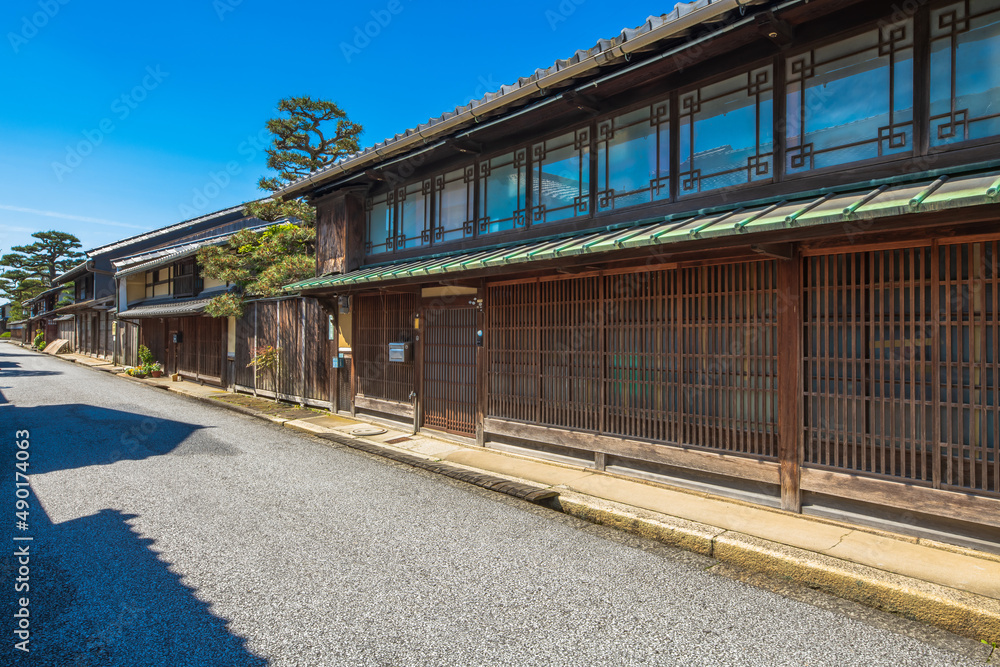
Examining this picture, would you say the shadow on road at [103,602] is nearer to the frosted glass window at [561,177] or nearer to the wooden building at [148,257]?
the frosted glass window at [561,177]

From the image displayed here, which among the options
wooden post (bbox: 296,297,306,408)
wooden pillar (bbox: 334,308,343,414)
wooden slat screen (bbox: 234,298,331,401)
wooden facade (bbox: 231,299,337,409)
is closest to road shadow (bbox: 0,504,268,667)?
wooden pillar (bbox: 334,308,343,414)

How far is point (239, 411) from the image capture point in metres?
14.6

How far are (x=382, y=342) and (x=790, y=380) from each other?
28.9 ft

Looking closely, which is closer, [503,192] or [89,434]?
[503,192]

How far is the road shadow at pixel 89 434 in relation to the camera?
8500 mm

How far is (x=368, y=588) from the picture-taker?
4262 mm

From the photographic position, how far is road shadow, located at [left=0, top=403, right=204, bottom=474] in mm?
8500

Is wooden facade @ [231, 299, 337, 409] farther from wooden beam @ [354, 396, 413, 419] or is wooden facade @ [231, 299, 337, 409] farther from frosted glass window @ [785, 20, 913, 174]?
frosted glass window @ [785, 20, 913, 174]

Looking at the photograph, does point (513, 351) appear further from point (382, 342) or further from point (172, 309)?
point (172, 309)

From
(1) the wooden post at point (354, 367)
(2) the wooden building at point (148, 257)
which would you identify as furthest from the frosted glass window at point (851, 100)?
(2) the wooden building at point (148, 257)

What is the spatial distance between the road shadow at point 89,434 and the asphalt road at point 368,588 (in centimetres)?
106

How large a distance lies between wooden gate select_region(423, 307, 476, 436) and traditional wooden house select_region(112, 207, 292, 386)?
11180 mm

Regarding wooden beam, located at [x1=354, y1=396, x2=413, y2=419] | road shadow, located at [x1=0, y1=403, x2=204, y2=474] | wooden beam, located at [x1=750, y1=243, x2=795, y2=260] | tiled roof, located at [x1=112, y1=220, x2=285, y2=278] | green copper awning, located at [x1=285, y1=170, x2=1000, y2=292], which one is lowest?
road shadow, located at [x1=0, y1=403, x2=204, y2=474]

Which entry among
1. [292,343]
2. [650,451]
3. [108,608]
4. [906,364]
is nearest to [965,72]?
[906,364]
